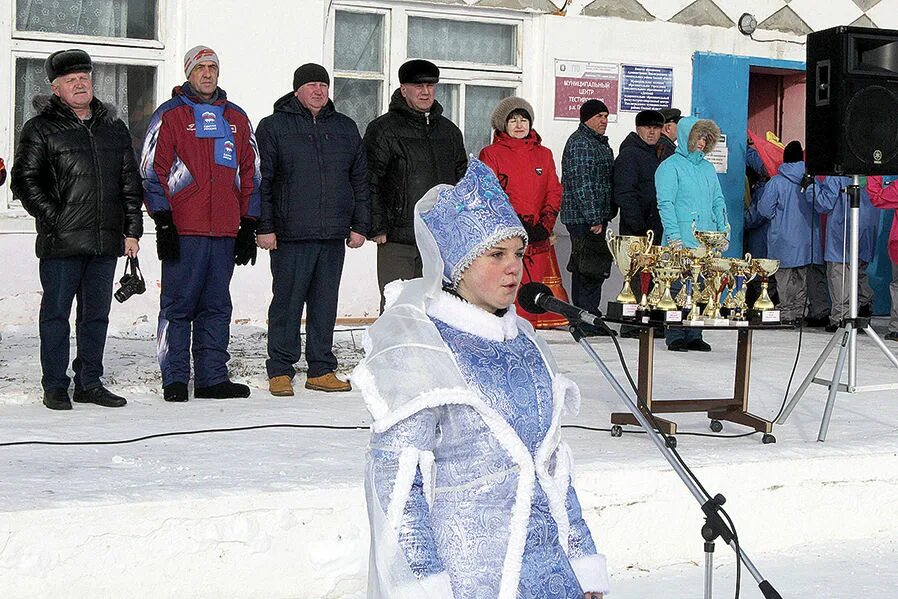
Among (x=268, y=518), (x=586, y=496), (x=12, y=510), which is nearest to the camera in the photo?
(x=12, y=510)

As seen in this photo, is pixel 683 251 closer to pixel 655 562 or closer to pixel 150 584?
pixel 655 562

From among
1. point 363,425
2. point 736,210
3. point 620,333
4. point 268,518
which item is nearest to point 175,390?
point 363,425

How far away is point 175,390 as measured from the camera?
628cm

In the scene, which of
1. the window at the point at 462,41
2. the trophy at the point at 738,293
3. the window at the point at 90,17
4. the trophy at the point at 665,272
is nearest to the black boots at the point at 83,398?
the trophy at the point at 665,272

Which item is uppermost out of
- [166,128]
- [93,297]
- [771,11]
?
[771,11]

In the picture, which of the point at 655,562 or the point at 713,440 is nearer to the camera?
the point at 655,562

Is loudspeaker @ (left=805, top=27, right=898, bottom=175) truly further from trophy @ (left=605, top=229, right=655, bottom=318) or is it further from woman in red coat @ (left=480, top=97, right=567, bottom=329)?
Answer: woman in red coat @ (left=480, top=97, right=567, bottom=329)

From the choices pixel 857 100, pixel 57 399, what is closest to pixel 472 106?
pixel 857 100

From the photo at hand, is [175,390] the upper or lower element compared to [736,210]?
lower

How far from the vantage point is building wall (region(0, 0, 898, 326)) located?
326 inches

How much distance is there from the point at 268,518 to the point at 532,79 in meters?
6.05

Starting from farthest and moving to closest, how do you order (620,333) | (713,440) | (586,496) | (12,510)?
(620,333) < (713,440) < (586,496) < (12,510)

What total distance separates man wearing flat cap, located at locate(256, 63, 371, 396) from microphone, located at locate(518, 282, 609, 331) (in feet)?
12.2

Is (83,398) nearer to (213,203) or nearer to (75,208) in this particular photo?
(75,208)
